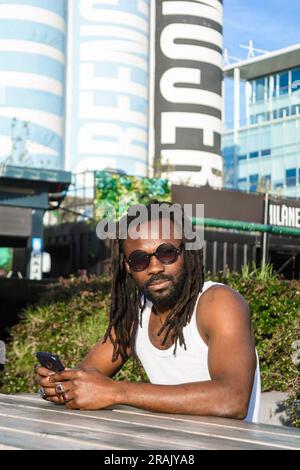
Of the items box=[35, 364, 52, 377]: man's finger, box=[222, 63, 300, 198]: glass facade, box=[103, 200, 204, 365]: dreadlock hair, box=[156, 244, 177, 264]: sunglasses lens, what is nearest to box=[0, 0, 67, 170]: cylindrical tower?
box=[222, 63, 300, 198]: glass facade

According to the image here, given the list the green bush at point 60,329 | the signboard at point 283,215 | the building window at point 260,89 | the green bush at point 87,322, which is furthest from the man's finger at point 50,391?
the building window at point 260,89

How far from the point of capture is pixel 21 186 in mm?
19047

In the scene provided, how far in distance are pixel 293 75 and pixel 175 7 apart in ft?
39.5

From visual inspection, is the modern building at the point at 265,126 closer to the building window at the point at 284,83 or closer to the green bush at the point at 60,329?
the building window at the point at 284,83

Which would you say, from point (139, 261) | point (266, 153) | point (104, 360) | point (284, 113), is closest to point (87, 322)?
point (104, 360)

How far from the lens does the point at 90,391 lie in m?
2.96

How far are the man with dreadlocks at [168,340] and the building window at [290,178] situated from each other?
47010mm

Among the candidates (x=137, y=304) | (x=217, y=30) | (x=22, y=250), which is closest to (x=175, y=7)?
(x=217, y=30)

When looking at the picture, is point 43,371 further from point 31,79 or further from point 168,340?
point 31,79

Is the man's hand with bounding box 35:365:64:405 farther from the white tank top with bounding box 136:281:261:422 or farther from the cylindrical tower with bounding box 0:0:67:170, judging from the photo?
the cylindrical tower with bounding box 0:0:67:170

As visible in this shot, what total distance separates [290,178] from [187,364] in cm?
4960

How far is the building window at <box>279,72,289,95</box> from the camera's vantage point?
185 ft

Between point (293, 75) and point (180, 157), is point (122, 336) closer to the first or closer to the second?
point (180, 157)
